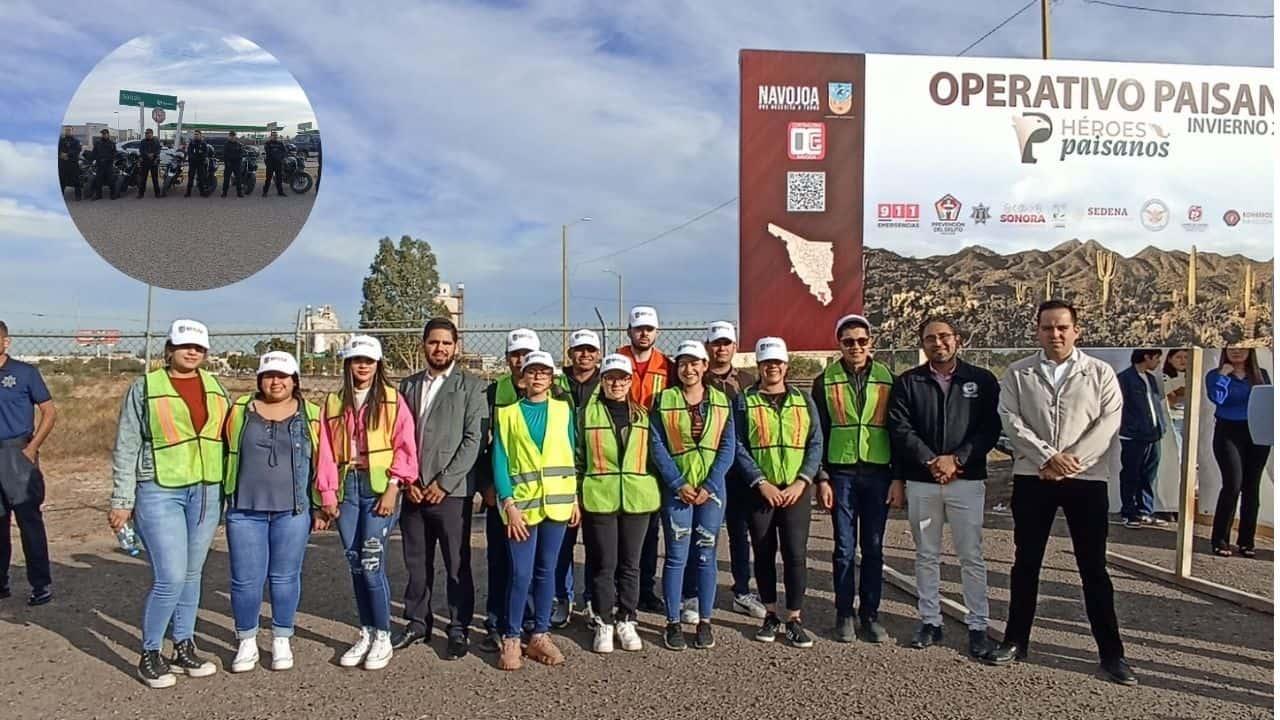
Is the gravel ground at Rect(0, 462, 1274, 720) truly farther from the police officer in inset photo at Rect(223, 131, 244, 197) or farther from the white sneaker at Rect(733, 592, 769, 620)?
the police officer in inset photo at Rect(223, 131, 244, 197)

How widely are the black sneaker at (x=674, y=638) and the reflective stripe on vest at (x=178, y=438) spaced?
254cm

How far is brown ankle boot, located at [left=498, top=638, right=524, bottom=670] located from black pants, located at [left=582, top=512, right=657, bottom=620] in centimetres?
48

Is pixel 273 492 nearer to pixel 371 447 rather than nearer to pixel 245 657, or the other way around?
pixel 371 447

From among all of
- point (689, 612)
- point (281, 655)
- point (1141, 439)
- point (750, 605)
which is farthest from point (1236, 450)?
point (281, 655)

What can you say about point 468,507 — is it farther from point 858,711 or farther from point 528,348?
point 858,711

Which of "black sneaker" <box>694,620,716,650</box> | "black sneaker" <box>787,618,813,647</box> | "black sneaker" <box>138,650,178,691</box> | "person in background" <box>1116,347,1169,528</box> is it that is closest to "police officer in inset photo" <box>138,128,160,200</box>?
"black sneaker" <box>138,650,178,691</box>

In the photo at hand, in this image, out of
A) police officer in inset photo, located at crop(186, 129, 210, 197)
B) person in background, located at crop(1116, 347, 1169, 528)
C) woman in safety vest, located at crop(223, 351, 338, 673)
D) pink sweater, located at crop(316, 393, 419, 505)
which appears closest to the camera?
police officer in inset photo, located at crop(186, 129, 210, 197)

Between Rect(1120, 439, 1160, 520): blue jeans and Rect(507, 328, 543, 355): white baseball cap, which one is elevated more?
Rect(507, 328, 543, 355): white baseball cap

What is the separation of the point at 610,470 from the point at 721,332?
1.15 meters

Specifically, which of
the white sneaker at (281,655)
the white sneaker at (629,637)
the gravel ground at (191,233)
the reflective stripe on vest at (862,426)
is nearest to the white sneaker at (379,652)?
the white sneaker at (281,655)

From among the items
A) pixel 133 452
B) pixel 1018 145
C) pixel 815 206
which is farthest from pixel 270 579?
pixel 1018 145

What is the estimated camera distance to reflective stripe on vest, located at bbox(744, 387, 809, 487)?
190 inches

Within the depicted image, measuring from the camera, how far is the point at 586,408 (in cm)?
472

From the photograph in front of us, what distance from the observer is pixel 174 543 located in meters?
4.29
